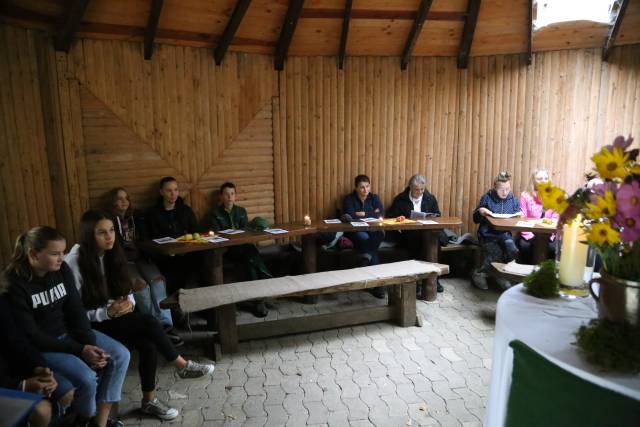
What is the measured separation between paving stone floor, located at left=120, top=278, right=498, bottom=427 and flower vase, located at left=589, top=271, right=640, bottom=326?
1.98 meters

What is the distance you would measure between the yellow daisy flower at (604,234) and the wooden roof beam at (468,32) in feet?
18.1

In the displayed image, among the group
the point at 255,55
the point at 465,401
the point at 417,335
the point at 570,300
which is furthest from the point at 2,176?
the point at 570,300

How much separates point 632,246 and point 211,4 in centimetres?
557

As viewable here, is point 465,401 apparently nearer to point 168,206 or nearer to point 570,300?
point 570,300

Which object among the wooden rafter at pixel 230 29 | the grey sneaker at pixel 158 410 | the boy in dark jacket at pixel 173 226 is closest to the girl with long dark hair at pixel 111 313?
the grey sneaker at pixel 158 410

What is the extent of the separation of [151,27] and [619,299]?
18.9ft

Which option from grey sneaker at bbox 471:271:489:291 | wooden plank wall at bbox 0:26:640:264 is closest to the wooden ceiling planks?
wooden plank wall at bbox 0:26:640:264

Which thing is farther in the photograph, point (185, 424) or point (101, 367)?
point (185, 424)

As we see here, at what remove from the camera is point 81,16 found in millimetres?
5254

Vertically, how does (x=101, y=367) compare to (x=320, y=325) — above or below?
above

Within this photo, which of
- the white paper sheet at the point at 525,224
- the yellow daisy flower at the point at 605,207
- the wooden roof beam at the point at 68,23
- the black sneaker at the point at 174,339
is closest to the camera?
the yellow daisy flower at the point at 605,207

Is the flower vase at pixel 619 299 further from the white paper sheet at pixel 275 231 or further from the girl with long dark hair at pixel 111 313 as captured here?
the white paper sheet at pixel 275 231

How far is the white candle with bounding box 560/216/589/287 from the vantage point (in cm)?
252

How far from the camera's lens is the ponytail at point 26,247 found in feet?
9.89
